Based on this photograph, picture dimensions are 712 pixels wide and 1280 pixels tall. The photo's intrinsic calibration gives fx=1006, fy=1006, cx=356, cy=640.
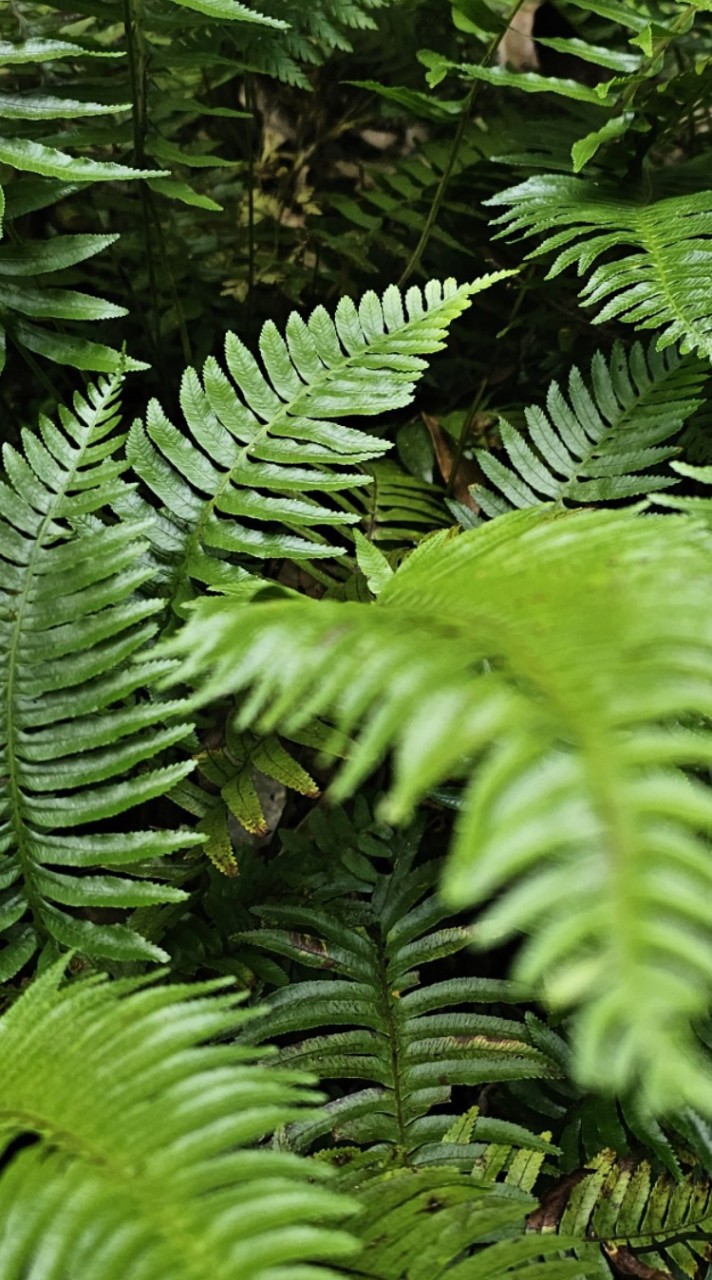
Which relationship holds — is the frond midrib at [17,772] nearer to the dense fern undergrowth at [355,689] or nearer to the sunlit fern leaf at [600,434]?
the dense fern undergrowth at [355,689]

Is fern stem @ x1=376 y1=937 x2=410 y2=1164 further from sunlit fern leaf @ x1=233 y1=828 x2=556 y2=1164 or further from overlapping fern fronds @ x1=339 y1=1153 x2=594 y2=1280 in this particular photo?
overlapping fern fronds @ x1=339 y1=1153 x2=594 y2=1280

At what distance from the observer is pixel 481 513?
6.12ft

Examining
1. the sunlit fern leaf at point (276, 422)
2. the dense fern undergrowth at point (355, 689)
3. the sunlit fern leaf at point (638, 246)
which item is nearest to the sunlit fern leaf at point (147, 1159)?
the dense fern undergrowth at point (355, 689)

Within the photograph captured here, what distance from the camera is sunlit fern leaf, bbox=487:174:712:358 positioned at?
139cm

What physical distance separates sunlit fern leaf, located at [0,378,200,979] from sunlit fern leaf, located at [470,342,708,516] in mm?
660

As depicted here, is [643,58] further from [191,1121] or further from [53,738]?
[191,1121]

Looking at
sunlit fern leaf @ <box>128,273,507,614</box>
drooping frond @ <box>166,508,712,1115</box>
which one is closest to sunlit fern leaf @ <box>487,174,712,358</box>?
sunlit fern leaf @ <box>128,273,507,614</box>

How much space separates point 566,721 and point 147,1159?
430 millimetres

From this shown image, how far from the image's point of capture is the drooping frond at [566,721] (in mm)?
494

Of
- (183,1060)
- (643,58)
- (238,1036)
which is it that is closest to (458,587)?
(183,1060)

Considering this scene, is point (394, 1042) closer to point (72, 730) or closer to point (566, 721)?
point (72, 730)

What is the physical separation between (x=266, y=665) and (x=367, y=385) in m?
0.74

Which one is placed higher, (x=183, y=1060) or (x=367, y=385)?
(x=367, y=385)

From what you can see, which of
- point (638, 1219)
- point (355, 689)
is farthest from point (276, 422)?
point (638, 1219)
